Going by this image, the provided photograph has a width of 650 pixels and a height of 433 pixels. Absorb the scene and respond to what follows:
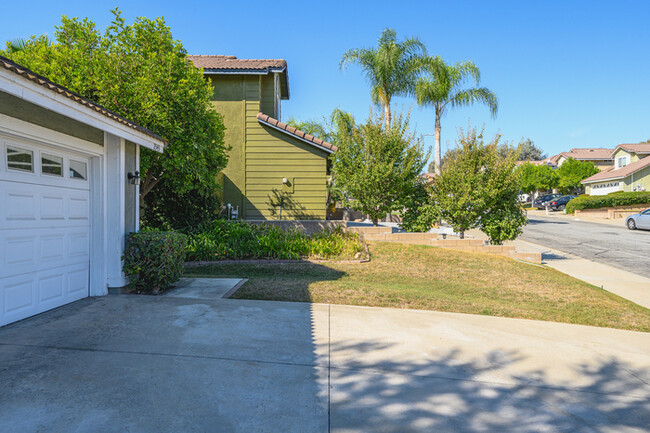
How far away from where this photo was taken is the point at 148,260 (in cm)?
638

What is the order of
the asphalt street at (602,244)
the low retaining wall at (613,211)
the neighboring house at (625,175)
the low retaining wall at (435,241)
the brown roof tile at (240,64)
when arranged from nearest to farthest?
the low retaining wall at (435,241) < the asphalt street at (602,244) < the brown roof tile at (240,64) < the low retaining wall at (613,211) < the neighboring house at (625,175)

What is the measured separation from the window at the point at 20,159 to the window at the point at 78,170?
0.71 meters

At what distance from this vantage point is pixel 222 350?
13.4 ft

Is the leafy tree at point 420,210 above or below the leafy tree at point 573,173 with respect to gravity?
below

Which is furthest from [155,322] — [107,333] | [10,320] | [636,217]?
[636,217]

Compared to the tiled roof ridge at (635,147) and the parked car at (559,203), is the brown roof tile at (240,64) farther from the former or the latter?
the tiled roof ridge at (635,147)


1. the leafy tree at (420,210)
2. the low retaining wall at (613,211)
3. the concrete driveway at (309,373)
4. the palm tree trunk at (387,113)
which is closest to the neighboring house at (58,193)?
the concrete driveway at (309,373)

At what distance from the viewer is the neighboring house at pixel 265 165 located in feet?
44.7

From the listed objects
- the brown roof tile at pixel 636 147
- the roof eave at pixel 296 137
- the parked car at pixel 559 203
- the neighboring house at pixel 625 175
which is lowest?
the parked car at pixel 559 203

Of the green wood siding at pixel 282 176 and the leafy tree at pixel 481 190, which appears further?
the green wood siding at pixel 282 176

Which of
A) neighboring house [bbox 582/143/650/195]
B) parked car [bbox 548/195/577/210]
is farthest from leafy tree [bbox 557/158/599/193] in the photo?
parked car [bbox 548/195/577/210]

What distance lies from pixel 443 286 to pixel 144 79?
8247 millimetres

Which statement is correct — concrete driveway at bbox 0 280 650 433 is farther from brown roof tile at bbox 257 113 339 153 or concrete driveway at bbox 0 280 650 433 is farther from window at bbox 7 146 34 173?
brown roof tile at bbox 257 113 339 153

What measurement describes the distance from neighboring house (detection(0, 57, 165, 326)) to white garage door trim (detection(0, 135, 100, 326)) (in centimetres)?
1
